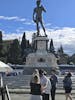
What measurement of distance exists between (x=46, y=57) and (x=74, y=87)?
13710 mm

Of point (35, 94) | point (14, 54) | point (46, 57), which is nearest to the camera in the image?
point (35, 94)

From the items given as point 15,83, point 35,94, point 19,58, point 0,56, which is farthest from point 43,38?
point 19,58

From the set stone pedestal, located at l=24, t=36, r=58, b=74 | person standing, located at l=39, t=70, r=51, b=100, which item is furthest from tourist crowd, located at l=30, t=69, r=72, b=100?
stone pedestal, located at l=24, t=36, r=58, b=74

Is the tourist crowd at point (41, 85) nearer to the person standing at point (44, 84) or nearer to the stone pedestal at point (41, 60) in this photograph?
the person standing at point (44, 84)

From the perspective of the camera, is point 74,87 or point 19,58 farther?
point 19,58

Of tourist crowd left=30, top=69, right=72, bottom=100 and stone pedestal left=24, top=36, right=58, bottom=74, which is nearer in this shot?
tourist crowd left=30, top=69, right=72, bottom=100

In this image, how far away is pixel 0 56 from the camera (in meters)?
108

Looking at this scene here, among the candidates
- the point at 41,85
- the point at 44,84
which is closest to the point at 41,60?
the point at 44,84

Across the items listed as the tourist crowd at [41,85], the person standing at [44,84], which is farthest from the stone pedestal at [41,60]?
the person standing at [44,84]

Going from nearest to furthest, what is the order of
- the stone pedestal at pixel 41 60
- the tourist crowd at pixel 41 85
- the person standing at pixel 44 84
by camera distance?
the tourist crowd at pixel 41 85 → the person standing at pixel 44 84 → the stone pedestal at pixel 41 60

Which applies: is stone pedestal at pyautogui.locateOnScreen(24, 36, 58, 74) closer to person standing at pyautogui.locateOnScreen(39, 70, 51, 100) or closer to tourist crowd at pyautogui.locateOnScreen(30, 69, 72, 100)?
tourist crowd at pyautogui.locateOnScreen(30, 69, 72, 100)

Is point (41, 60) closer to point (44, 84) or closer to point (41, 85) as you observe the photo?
point (44, 84)

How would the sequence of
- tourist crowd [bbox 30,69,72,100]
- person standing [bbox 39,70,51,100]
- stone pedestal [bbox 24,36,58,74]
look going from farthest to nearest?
stone pedestal [bbox 24,36,58,74] → person standing [bbox 39,70,51,100] → tourist crowd [bbox 30,69,72,100]

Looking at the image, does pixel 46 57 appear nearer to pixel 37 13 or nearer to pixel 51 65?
pixel 51 65
